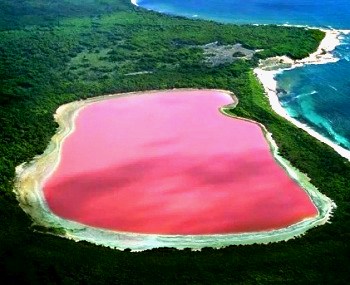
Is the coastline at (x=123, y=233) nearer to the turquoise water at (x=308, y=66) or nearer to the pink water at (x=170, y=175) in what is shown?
the pink water at (x=170, y=175)

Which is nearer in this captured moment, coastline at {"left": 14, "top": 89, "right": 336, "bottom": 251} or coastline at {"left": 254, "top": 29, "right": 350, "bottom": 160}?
coastline at {"left": 14, "top": 89, "right": 336, "bottom": 251}

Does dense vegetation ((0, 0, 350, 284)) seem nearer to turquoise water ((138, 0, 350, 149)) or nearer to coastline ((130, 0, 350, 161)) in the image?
coastline ((130, 0, 350, 161))

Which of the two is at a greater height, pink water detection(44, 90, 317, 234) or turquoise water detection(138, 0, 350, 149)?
turquoise water detection(138, 0, 350, 149)

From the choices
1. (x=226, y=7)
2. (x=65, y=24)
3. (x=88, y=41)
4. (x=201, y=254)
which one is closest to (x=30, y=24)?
(x=65, y=24)

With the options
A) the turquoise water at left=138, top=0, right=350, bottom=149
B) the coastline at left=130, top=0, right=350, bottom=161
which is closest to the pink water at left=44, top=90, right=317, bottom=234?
the coastline at left=130, top=0, right=350, bottom=161

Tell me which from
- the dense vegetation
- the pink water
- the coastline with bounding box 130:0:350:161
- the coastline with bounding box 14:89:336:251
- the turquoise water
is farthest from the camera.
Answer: the turquoise water

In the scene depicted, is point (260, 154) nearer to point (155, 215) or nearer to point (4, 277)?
point (155, 215)

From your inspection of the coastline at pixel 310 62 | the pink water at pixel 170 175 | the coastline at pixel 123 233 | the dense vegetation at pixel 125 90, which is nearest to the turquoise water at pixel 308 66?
the coastline at pixel 310 62

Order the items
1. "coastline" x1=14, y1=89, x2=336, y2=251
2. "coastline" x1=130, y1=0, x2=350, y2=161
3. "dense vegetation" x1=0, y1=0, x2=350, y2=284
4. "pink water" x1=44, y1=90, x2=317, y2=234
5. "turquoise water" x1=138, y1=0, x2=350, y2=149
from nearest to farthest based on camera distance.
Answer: "dense vegetation" x1=0, y1=0, x2=350, y2=284 < "coastline" x1=14, y1=89, x2=336, y2=251 < "pink water" x1=44, y1=90, x2=317, y2=234 < "coastline" x1=130, y1=0, x2=350, y2=161 < "turquoise water" x1=138, y1=0, x2=350, y2=149
